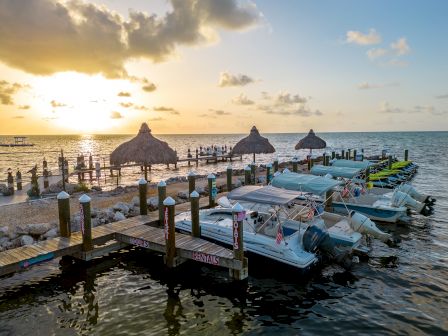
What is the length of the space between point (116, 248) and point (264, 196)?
5.26 m

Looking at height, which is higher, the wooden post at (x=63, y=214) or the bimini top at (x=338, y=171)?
the bimini top at (x=338, y=171)

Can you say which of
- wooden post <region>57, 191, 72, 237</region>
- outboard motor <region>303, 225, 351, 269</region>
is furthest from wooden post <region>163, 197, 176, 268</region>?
outboard motor <region>303, 225, 351, 269</region>

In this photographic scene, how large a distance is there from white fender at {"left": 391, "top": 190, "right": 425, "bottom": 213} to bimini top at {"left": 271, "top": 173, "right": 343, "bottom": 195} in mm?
5032

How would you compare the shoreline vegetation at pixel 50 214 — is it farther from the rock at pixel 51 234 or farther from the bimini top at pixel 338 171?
the bimini top at pixel 338 171

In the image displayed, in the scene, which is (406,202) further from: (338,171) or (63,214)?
(63,214)

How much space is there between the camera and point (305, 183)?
39.3 ft

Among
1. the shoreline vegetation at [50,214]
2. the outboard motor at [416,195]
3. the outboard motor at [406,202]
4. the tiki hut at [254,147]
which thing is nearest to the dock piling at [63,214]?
the shoreline vegetation at [50,214]

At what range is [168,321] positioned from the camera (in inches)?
303

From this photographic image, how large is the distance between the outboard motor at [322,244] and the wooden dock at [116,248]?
2.23 meters

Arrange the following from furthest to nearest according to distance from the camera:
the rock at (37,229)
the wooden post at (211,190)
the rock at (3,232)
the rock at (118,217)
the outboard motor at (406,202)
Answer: the outboard motor at (406,202), the wooden post at (211,190), the rock at (118,217), the rock at (37,229), the rock at (3,232)

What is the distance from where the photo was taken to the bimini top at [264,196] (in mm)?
9961

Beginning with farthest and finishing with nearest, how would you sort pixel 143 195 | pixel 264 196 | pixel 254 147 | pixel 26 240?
1. pixel 254 147
2. pixel 143 195
3. pixel 26 240
4. pixel 264 196

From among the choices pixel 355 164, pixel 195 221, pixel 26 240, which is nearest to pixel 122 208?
pixel 26 240

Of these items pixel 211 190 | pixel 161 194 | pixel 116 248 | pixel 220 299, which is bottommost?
pixel 220 299
